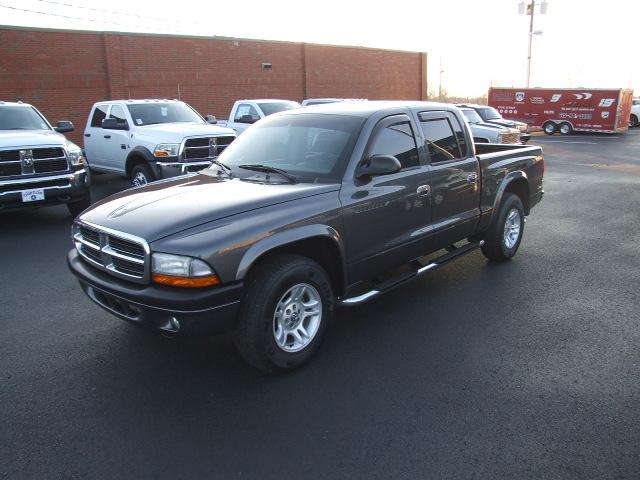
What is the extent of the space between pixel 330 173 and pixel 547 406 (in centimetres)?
224

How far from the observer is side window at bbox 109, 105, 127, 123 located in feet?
36.1

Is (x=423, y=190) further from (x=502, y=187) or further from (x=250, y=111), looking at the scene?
(x=250, y=111)

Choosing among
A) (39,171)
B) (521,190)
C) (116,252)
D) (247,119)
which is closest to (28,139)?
(39,171)

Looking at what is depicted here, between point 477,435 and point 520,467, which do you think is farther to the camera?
point 477,435

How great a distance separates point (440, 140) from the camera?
5309 millimetres

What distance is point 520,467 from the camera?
9.52ft

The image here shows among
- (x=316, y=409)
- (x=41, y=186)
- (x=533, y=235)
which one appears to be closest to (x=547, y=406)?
(x=316, y=409)

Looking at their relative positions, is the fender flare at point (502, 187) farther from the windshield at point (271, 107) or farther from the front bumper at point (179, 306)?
the windshield at point (271, 107)

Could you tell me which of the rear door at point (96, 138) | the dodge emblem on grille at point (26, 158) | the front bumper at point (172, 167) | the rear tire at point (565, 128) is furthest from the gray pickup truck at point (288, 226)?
the rear tire at point (565, 128)

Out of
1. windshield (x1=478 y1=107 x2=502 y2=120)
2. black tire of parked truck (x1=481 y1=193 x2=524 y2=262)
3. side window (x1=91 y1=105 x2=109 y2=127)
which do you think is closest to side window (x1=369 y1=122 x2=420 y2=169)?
black tire of parked truck (x1=481 y1=193 x2=524 y2=262)

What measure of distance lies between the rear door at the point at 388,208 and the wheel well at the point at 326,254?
0.10 metres

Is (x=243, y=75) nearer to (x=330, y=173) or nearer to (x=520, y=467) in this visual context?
(x=330, y=173)

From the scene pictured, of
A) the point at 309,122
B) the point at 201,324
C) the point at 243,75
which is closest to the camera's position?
the point at 201,324

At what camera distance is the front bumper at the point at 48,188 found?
7.85m
